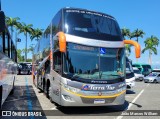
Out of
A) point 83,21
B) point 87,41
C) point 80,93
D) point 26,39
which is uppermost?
point 26,39

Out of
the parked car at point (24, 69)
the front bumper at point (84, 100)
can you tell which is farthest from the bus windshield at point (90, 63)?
the parked car at point (24, 69)

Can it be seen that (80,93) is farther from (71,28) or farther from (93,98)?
(71,28)

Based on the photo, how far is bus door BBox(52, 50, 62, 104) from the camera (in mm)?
11521

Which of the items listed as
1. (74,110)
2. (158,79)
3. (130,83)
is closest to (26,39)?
(158,79)

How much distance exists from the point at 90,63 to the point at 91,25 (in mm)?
1536

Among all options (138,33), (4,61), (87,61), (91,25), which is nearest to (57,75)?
(87,61)

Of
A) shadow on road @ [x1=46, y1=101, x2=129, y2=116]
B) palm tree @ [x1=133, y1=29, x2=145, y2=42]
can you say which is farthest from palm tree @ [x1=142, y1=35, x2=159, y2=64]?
shadow on road @ [x1=46, y1=101, x2=129, y2=116]

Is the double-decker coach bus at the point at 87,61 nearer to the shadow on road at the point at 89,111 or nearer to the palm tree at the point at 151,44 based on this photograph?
the shadow on road at the point at 89,111

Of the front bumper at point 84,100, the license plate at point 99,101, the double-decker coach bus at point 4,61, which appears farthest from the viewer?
the license plate at point 99,101

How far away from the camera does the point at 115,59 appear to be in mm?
11875

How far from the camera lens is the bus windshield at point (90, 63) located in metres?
11.2

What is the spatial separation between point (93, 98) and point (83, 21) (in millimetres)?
2953

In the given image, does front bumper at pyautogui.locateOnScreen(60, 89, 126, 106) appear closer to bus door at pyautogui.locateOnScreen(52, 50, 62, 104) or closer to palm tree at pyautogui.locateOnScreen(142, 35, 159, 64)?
bus door at pyautogui.locateOnScreen(52, 50, 62, 104)

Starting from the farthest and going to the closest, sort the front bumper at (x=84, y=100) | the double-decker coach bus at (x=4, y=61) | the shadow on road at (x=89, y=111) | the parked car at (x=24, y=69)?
the parked car at (x=24, y=69), the shadow on road at (x=89, y=111), the front bumper at (x=84, y=100), the double-decker coach bus at (x=4, y=61)
